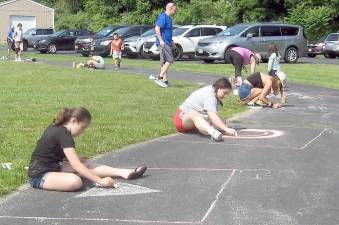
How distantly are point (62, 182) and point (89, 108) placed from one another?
552cm

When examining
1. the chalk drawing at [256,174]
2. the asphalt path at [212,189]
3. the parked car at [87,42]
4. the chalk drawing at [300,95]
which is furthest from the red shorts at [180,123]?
the parked car at [87,42]

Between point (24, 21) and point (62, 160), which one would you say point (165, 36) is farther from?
point (24, 21)

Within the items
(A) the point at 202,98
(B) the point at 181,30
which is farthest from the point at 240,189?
(B) the point at 181,30

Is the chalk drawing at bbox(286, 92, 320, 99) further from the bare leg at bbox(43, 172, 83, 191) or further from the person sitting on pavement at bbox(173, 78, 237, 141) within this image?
the bare leg at bbox(43, 172, 83, 191)

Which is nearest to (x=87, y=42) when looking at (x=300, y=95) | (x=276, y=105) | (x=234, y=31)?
(x=234, y=31)

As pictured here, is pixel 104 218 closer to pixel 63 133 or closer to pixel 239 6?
pixel 63 133

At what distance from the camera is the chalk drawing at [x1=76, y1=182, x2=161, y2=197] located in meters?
6.06

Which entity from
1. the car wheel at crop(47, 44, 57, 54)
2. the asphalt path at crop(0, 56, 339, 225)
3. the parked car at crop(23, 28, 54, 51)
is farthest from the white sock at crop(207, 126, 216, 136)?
the parked car at crop(23, 28, 54, 51)

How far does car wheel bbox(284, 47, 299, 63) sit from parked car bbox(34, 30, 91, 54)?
16152 mm

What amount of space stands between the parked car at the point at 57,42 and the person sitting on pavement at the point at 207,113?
31.1 meters

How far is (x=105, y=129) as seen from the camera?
9336 mm

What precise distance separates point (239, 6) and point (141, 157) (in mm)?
44862

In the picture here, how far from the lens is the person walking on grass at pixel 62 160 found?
6.10 metres

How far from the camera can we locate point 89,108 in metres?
11.5
